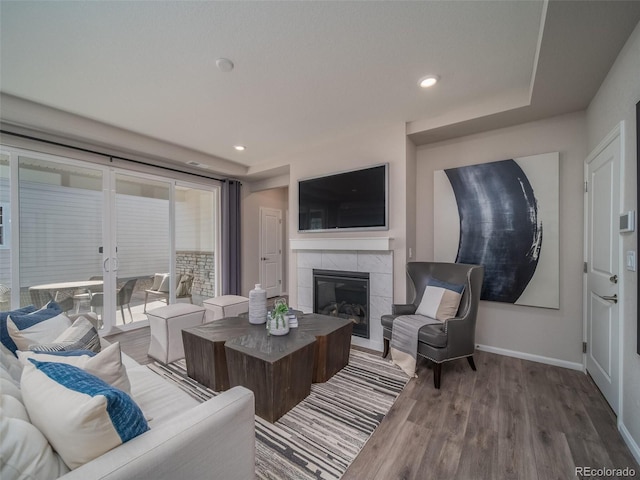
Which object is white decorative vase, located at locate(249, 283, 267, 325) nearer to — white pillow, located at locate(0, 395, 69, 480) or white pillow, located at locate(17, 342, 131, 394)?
white pillow, located at locate(17, 342, 131, 394)

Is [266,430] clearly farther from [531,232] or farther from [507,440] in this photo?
[531,232]

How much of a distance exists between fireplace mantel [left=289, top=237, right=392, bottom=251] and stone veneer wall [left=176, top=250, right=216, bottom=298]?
6.23ft

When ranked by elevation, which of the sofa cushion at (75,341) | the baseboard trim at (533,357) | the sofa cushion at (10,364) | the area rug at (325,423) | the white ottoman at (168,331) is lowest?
the area rug at (325,423)

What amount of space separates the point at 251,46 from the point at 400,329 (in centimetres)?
265

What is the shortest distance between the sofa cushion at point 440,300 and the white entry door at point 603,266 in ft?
3.27

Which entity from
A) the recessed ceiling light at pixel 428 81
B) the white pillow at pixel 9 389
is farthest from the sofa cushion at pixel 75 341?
the recessed ceiling light at pixel 428 81

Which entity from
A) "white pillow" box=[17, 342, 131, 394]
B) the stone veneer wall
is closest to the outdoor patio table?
the stone veneer wall

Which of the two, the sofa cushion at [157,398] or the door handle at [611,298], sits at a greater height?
the door handle at [611,298]

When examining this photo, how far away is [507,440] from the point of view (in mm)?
1663

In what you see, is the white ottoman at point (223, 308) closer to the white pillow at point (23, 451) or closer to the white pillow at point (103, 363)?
the white pillow at point (103, 363)

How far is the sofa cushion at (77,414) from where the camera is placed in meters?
0.78

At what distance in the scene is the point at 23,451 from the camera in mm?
726

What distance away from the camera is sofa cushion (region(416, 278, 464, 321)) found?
2529 mm

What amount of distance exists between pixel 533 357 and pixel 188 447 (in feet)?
10.7
